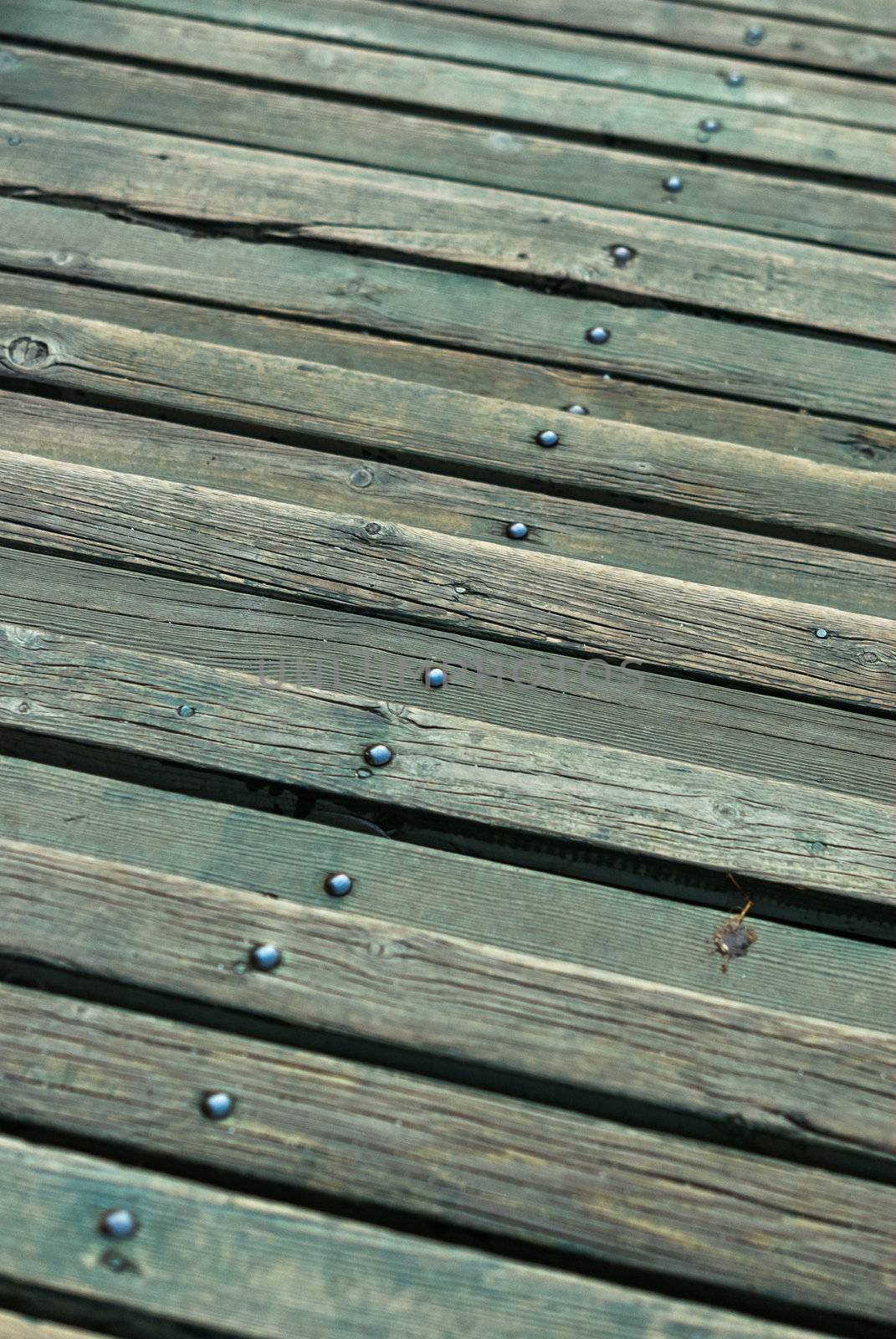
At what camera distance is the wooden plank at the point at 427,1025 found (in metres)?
1.29

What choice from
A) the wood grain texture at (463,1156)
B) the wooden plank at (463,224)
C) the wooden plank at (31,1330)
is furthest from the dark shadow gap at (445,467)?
the wooden plank at (31,1330)

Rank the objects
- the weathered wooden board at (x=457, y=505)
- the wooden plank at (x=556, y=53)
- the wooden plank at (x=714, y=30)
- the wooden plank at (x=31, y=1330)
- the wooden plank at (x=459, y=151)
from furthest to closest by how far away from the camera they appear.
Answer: the wooden plank at (x=714, y=30), the wooden plank at (x=556, y=53), the wooden plank at (x=459, y=151), the weathered wooden board at (x=457, y=505), the wooden plank at (x=31, y=1330)

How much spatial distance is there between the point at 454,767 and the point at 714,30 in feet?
7.07

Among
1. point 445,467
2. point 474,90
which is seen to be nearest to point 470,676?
point 445,467

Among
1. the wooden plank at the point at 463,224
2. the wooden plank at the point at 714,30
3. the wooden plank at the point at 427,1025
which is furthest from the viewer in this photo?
the wooden plank at the point at 714,30

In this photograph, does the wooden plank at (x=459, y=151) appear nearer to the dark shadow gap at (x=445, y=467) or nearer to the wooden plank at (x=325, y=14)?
the wooden plank at (x=325, y=14)

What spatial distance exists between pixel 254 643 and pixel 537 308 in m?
0.91

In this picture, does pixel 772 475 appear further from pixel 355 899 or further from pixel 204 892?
pixel 204 892

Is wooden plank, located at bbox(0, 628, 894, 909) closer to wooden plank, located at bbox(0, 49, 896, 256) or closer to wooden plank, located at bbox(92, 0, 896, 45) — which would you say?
wooden plank, located at bbox(0, 49, 896, 256)

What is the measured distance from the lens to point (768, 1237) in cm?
123

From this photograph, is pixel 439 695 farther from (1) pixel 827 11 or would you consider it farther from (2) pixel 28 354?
(1) pixel 827 11

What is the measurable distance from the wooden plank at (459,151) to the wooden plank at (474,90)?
0.05 metres

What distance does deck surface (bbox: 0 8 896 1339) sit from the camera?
123 centimetres

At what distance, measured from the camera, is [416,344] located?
204 cm
